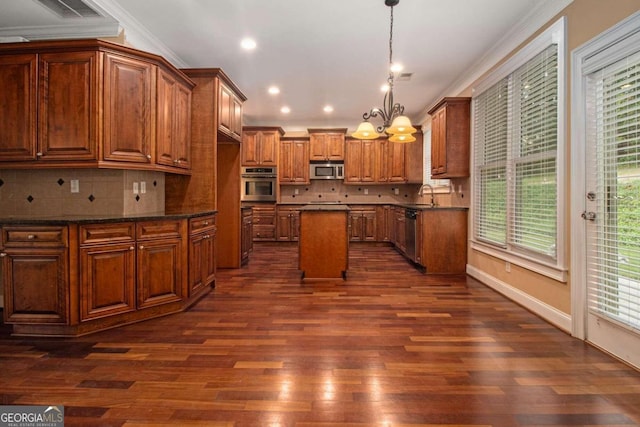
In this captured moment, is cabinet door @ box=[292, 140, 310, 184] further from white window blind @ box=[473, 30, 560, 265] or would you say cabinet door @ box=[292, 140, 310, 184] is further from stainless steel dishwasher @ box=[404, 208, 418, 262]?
white window blind @ box=[473, 30, 560, 265]

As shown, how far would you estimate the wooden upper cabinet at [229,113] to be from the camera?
4.01m

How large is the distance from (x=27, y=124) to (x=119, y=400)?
250 centimetres

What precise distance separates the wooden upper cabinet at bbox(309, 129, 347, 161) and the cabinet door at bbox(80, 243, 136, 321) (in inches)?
214

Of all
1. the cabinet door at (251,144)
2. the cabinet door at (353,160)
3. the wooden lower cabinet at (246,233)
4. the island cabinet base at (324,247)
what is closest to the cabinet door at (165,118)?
the island cabinet base at (324,247)

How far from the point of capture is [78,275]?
98.1 inches

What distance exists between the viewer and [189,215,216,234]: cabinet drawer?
3.23m

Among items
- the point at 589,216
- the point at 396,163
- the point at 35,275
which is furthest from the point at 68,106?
the point at 396,163

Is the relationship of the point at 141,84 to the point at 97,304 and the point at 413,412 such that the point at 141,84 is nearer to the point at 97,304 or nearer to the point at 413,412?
the point at 97,304

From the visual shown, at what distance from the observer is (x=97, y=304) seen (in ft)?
8.43

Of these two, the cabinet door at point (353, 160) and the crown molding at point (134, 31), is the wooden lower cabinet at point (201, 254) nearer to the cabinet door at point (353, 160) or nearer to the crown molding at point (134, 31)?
the crown molding at point (134, 31)

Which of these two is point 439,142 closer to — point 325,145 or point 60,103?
point 325,145

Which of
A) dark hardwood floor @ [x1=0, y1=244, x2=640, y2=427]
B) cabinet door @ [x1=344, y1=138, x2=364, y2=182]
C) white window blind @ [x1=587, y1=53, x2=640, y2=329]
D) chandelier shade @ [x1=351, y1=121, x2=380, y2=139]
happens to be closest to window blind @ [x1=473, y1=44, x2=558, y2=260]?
white window blind @ [x1=587, y1=53, x2=640, y2=329]

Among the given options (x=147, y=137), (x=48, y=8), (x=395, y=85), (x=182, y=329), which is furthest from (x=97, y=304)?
(x=395, y=85)

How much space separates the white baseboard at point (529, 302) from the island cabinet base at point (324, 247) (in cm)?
175
